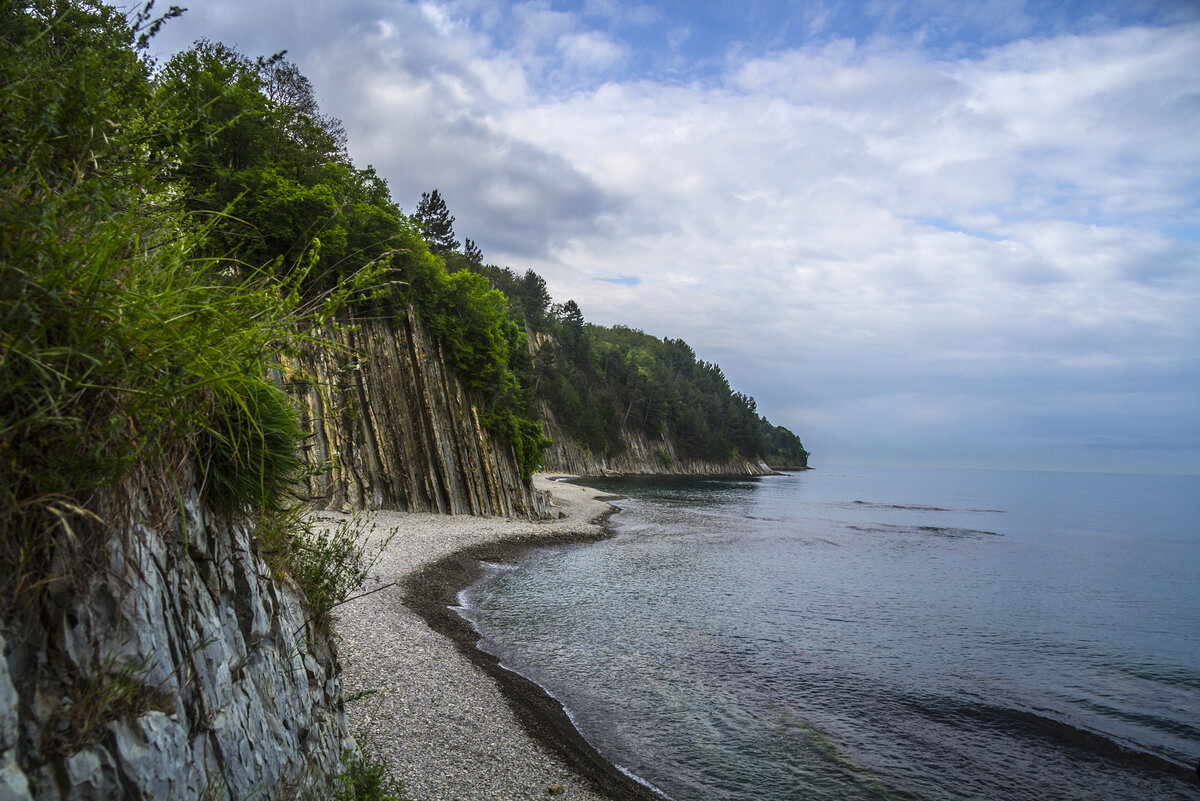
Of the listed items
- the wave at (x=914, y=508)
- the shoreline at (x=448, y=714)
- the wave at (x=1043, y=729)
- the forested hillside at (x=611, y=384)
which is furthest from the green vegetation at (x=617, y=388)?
the wave at (x=1043, y=729)

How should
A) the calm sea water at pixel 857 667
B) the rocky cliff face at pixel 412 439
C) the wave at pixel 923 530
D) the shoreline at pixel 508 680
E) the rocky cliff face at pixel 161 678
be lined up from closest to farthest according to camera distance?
the rocky cliff face at pixel 161 678, the shoreline at pixel 508 680, the calm sea water at pixel 857 667, the rocky cliff face at pixel 412 439, the wave at pixel 923 530

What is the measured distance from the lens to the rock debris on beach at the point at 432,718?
24.9ft

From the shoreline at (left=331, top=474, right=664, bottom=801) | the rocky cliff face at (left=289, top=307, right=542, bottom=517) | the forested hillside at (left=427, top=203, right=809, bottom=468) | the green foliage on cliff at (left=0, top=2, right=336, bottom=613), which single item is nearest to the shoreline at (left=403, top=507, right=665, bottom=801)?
the shoreline at (left=331, top=474, right=664, bottom=801)

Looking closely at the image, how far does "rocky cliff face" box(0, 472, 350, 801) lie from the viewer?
237cm

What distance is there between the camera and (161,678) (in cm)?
302

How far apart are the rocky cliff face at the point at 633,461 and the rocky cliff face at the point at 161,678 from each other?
63210 millimetres

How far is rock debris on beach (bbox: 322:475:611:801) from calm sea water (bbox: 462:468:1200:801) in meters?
1.54

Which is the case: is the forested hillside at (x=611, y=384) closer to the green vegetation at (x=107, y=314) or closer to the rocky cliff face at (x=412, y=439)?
the rocky cliff face at (x=412, y=439)

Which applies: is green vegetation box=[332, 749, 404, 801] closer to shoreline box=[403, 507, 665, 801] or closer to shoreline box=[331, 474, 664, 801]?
shoreline box=[331, 474, 664, 801]

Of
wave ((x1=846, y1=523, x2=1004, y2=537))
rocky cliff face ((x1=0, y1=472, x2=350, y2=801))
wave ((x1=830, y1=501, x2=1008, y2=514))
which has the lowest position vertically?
wave ((x1=830, y1=501, x2=1008, y2=514))

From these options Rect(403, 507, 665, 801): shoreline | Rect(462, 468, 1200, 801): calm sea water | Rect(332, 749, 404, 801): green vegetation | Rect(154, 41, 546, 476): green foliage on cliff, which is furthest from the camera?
Rect(154, 41, 546, 476): green foliage on cliff

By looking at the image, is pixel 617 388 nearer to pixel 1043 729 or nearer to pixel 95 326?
pixel 1043 729

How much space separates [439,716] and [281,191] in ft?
65.8

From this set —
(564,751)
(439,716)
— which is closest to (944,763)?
(564,751)
